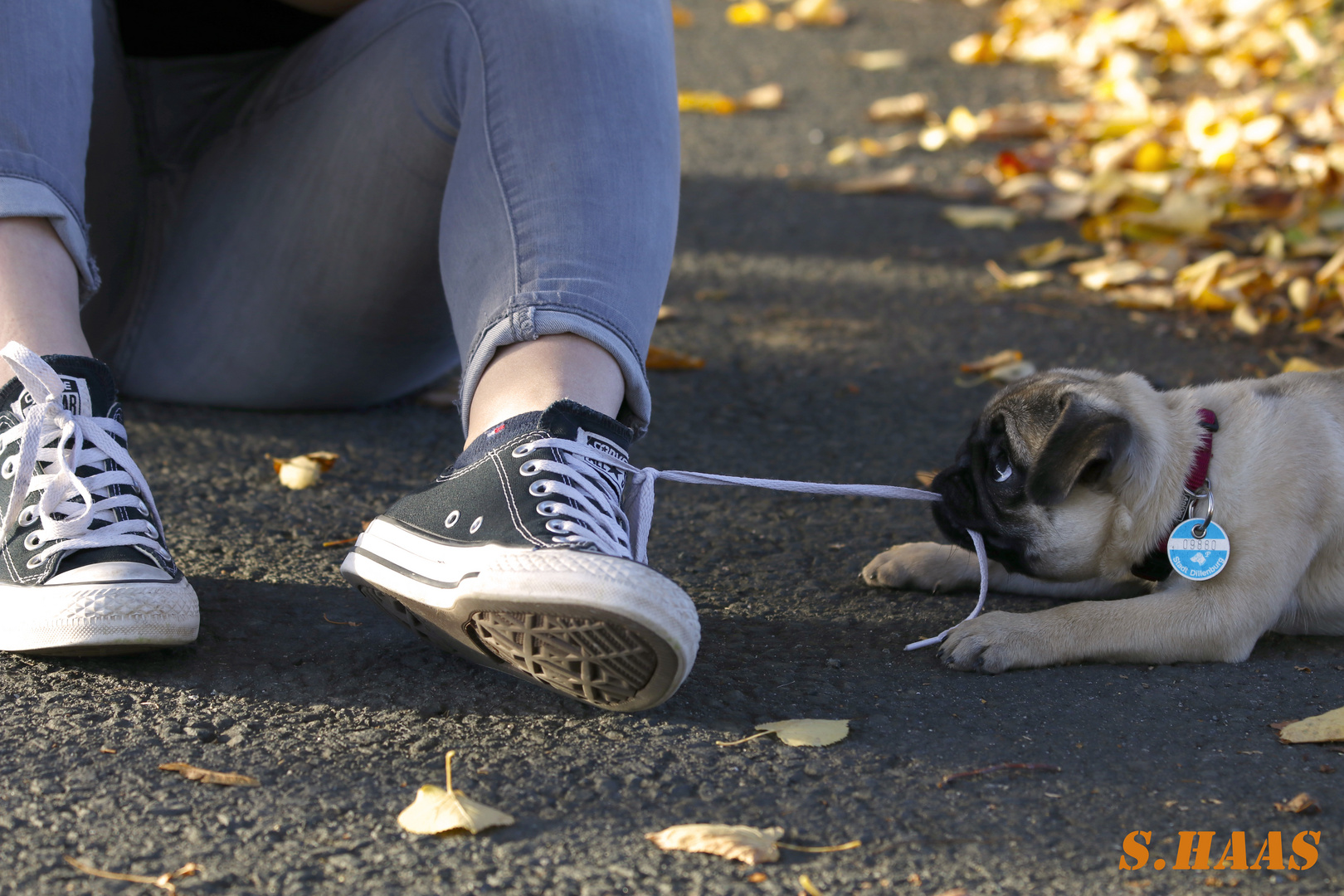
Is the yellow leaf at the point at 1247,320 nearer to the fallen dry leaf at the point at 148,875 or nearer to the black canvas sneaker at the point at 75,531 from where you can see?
the black canvas sneaker at the point at 75,531

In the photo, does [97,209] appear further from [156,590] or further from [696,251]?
[696,251]

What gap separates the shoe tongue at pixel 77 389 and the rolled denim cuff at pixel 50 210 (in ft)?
0.75

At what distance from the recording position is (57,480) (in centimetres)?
196

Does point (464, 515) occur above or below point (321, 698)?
above

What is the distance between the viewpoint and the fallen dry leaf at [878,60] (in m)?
8.14

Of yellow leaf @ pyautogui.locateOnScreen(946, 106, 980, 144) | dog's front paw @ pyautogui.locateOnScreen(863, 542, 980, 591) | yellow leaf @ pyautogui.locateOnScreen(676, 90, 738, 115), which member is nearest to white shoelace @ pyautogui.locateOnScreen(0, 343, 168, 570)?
dog's front paw @ pyautogui.locateOnScreen(863, 542, 980, 591)

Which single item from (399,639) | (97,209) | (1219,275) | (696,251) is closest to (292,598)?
(399,639)

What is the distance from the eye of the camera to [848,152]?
21.2ft

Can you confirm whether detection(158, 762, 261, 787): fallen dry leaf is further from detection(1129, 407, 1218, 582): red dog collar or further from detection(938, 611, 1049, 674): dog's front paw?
detection(1129, 407, 1218, 582): red dog collar

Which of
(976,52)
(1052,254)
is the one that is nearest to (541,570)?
(1052,254)

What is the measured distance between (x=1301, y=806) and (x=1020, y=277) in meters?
3.32

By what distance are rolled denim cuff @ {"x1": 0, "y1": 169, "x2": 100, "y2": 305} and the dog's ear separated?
199cm

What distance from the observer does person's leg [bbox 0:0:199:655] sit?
1.89 meters

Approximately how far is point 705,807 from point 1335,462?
1.68m
